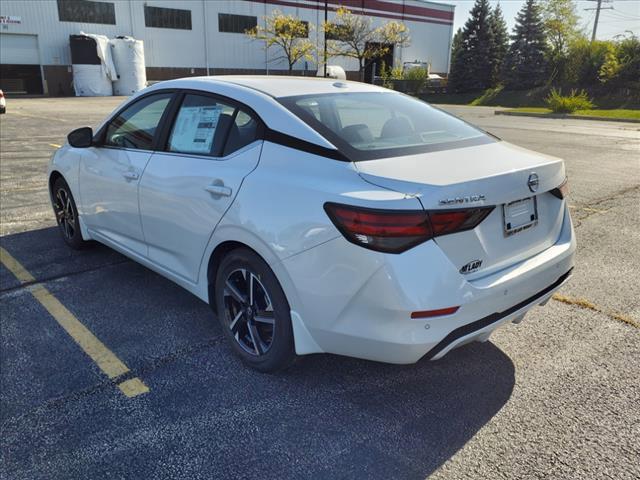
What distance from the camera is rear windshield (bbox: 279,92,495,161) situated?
282 cm

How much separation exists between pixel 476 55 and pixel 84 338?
45482 mm

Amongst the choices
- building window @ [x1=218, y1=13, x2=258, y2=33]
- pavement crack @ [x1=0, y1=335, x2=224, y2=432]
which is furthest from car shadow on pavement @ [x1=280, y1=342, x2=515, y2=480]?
building window @ [x1=218, y1=13, x2=258, y2=33]

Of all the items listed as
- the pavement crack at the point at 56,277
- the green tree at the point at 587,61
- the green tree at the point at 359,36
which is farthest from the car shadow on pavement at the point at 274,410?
the green tree at the point at 359,36

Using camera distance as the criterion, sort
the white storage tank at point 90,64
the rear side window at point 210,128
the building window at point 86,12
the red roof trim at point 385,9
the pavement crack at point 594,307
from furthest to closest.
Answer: the red roof trim at point 385,9 → the building window at point 86,12 → the white storage tank at point 90,64 → the pavement crack at point 594,307 → the rear side window at point 210,128

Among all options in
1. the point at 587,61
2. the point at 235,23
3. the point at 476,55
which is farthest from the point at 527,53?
the point at 235,23

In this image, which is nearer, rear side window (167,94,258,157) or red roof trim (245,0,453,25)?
rear side window (167,94,258,157)

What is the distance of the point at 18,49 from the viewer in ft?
123

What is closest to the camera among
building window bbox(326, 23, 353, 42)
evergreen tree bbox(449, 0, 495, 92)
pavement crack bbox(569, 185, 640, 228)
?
pavement crack bbox(569, 185, 640, 228)

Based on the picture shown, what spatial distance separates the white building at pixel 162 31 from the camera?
37.4 metres

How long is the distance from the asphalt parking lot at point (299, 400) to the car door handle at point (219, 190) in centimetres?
102

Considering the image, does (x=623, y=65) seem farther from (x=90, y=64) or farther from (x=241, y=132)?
(x=241, y=132)

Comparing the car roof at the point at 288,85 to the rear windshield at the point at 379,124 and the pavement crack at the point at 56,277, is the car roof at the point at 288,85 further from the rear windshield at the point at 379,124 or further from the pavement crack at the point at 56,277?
the pavement crack at the point at 56,277

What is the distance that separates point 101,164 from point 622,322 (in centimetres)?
402

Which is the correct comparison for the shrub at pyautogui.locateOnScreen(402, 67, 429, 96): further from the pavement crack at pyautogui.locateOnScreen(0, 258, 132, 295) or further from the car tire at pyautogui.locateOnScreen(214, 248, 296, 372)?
the car tire at pyautogui.locateOnScreen(214, 248, 296, 372)
